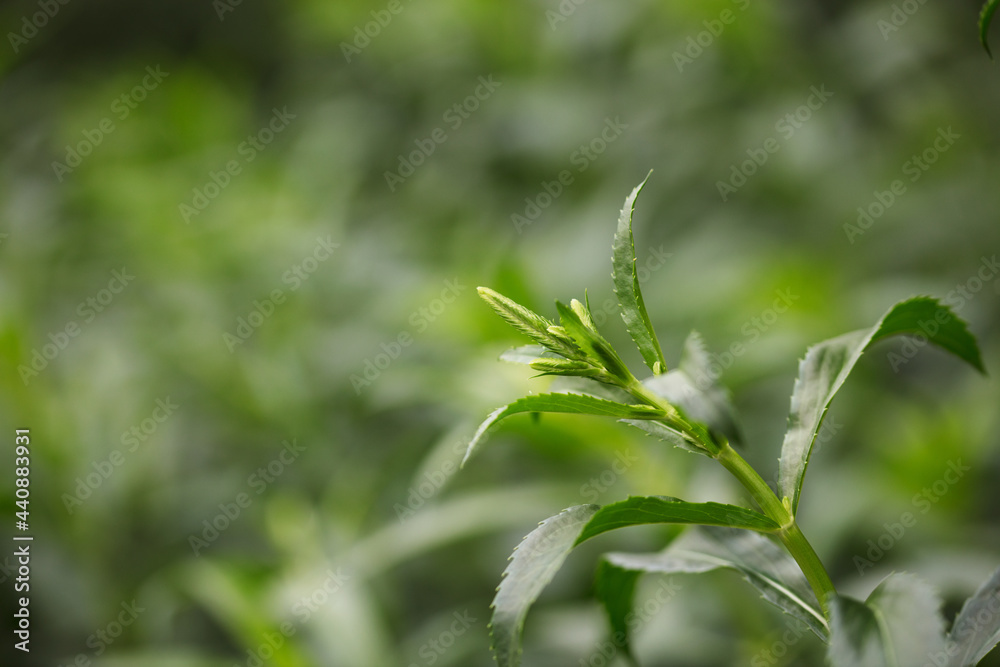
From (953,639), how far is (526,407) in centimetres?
26

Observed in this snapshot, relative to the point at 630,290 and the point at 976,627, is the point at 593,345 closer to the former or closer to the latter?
the point at 630,290

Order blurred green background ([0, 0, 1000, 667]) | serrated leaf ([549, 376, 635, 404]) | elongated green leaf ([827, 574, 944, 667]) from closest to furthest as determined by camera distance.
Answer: elongated green leaf ([827, 574, 944, 667]) → serrated leaf ([549, 376, 635, 404]) → blurred green background ([0, 0, 1000, 667])

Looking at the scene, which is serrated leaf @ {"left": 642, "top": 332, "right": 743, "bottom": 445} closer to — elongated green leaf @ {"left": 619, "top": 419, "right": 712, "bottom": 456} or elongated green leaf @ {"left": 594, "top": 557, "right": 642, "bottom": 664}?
elongated green leaf @ {"left": 619, "top": 419, "right": 712, "bottom": 456}

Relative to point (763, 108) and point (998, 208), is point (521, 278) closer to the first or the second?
point (763, 108)

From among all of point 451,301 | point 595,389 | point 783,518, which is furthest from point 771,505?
point 451,301

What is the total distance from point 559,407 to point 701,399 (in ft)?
0.26

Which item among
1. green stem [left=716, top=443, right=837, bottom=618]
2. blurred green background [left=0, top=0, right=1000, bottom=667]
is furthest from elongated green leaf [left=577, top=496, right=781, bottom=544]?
blurred green background [left=0, top=0, right=1000, bottom=667]

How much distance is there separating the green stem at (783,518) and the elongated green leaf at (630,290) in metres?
0.06

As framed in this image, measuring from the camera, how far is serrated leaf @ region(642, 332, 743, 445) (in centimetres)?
34

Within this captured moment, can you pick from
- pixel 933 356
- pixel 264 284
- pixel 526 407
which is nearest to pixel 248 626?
pixel 526 407

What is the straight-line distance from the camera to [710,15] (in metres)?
1.78

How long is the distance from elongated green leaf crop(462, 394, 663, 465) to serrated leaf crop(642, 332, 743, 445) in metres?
0.03

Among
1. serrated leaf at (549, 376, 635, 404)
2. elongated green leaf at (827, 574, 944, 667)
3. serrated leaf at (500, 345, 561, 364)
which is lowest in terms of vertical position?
elongated green leaf at (827, 574, 944, 667)

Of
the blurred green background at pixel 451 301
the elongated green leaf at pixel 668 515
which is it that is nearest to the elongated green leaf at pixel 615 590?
the elongated green leaf at pixel 668 515
